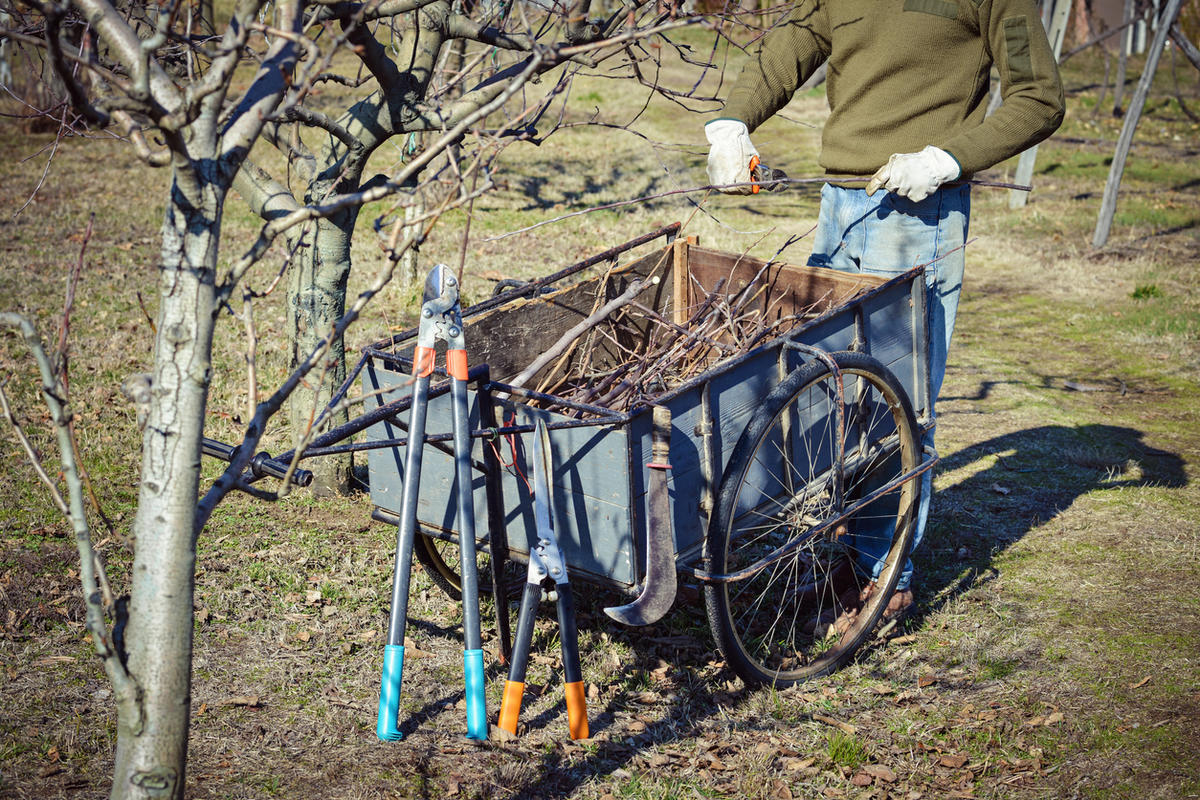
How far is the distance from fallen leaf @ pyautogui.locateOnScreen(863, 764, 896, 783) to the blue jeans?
91cm

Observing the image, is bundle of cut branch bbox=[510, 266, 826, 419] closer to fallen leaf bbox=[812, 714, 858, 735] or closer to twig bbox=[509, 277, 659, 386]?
twig bbox=[509, 277, 659, 386]

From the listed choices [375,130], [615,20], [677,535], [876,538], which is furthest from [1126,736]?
[375,130]

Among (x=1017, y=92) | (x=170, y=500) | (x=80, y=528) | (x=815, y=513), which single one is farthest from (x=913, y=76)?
(x=80, y=528)

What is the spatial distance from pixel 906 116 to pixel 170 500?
295 centimetres

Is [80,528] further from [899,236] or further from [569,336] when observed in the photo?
[899,236]

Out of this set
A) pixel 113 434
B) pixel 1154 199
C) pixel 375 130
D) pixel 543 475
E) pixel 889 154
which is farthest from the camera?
pixel 1154 199

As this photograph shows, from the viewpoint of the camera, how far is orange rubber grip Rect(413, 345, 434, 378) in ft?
9.03

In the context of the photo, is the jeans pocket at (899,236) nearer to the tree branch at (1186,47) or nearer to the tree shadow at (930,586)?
the tree shadow at (930,586)

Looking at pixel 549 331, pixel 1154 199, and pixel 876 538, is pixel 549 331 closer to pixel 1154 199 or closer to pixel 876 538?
pixel 876 538

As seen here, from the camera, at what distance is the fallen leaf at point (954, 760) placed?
126 inches

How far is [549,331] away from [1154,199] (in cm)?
1130

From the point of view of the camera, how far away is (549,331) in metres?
3.97

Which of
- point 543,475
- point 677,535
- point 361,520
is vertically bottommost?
point 361,520

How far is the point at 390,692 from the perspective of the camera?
281 cm
